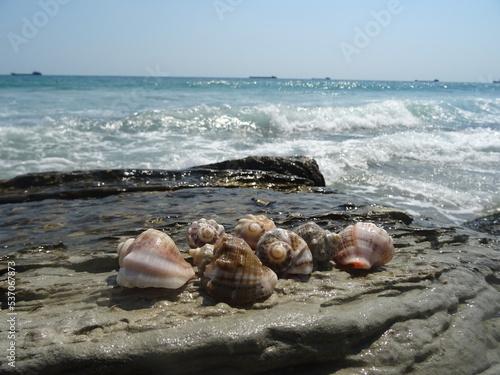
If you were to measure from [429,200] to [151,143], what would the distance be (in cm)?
983

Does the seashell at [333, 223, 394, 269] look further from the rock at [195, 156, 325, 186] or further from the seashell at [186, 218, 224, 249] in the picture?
the rock at [195, 156, 325, 186]

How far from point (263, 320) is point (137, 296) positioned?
829mm

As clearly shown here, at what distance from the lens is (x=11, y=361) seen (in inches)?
79.2

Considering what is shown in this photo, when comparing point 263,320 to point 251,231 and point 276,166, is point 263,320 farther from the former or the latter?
point 276,166

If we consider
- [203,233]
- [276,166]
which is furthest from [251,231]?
[276,166]

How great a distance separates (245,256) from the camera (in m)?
2.56

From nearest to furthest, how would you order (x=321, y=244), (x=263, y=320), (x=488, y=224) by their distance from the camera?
(x=263, y=320) → (x=321, y=244) → (x=488, y=224)

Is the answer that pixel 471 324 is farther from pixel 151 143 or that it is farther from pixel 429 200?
pixel 151 143

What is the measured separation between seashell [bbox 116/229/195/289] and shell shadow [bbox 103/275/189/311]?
5cm

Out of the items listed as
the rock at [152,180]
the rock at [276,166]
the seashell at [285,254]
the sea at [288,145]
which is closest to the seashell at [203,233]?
the seashell at [285,254]

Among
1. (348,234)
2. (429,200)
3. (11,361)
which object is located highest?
(348,234)

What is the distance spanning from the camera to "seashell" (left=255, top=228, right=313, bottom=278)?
2832mm

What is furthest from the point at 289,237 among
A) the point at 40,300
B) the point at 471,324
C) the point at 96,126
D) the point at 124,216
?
the point at 96,126

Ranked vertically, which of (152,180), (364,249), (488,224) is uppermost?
(364,249)
